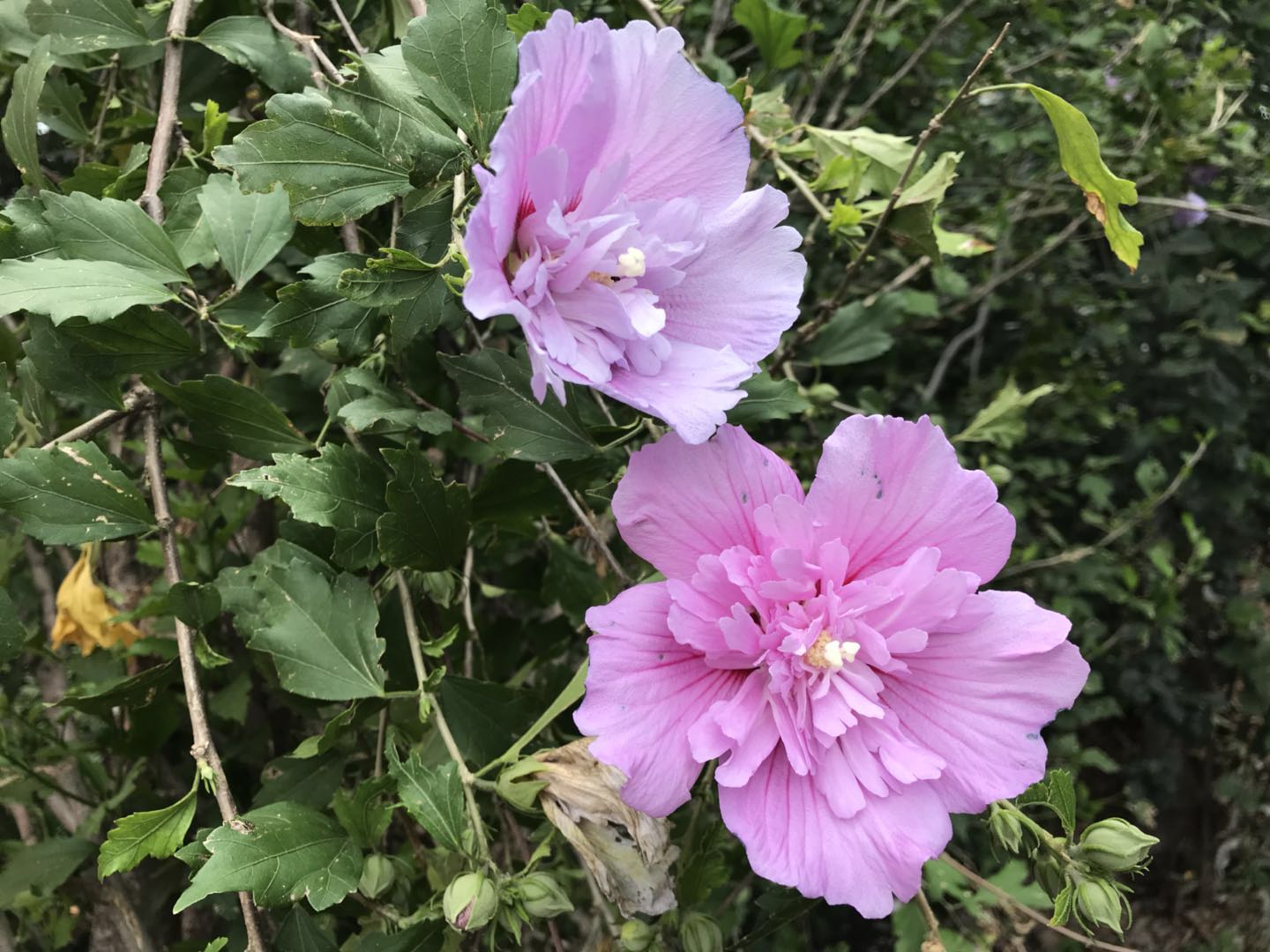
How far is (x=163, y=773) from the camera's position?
1180 millimetres

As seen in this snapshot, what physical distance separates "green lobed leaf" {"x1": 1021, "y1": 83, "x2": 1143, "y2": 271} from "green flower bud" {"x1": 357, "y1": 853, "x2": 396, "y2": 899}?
754mm

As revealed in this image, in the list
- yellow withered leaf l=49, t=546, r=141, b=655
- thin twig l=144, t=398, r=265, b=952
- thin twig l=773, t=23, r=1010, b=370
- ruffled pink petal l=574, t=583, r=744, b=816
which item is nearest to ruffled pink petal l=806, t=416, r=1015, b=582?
ruffled pink petal l=574, t=583, r=744, b=816

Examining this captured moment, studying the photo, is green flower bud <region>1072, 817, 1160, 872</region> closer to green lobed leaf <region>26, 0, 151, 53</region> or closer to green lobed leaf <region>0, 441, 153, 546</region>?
green lobed leaf <region>0, 441, 153, 546</region>

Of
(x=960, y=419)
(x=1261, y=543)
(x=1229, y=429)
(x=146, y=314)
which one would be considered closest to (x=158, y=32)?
(x=146, y=314)

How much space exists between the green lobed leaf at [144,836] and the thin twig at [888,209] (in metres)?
0.73

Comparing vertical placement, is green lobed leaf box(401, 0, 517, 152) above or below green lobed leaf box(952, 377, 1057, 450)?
above

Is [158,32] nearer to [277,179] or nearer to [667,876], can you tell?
[277,179]

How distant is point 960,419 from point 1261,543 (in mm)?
1105

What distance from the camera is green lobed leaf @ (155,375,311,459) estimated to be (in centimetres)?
75

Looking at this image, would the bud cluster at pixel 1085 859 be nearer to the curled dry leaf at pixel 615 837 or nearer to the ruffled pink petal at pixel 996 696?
the ruffled pink petal at pixel 996 696

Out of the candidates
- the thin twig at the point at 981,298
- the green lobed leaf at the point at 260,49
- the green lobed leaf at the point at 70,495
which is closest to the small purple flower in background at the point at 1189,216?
the thin twig at the point at 981,298

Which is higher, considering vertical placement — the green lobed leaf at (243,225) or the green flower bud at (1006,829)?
the green lobed leaf at (243,225)

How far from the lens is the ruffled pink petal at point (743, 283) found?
604 millimetres

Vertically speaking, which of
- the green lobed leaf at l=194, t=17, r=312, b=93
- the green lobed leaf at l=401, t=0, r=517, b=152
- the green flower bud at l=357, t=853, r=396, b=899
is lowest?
the green flower bud at l=357, t=853, r=396, b=899
